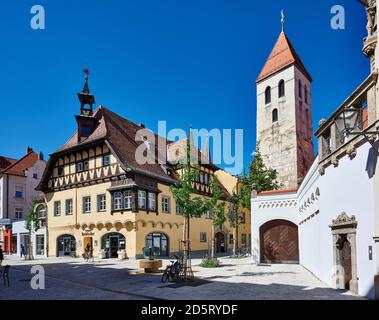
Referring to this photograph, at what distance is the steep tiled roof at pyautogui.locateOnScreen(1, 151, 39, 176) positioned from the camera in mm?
47491

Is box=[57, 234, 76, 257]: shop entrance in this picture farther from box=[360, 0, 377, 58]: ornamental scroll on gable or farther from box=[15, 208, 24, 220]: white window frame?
box=[360, 0, 377, 58]: ornamental scroll on gable

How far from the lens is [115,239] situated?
30.2m

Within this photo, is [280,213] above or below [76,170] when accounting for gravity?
below

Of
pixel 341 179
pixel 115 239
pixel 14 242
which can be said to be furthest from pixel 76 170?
pixel 341 179

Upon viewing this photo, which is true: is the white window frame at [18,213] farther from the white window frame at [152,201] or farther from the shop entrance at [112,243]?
the white window frame at [152,201]

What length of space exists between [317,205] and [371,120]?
583 cm

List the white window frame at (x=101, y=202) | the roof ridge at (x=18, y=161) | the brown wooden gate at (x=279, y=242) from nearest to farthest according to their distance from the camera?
1. the brown wooden gate at (x=279, y=242)
2. the white window frame at (x=101, y=202)
3. the roof ridge at (x=18, y=161)

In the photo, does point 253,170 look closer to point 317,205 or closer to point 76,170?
point 76,170

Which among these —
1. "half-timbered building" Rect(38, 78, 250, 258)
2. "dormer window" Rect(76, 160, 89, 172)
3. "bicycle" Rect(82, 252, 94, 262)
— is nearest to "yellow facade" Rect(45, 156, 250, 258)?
"half-timbered building" Rect(38, 78, 250, 258)

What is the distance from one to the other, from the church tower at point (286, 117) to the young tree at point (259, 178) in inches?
57.2

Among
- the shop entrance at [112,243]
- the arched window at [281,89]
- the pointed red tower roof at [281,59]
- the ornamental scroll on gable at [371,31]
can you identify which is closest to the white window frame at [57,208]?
the shop entrance at [112,243]

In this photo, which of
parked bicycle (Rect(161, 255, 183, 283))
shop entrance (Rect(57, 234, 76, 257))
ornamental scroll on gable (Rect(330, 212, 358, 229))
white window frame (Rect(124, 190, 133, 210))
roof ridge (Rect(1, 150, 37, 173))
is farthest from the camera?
roof ridge (Rect(1, 150, 37, 173))

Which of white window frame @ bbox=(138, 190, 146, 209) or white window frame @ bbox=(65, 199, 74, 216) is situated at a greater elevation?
white window frame @ bbox=(138, 190, 146, 209)

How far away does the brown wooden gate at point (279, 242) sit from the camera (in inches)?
893
